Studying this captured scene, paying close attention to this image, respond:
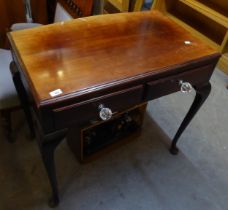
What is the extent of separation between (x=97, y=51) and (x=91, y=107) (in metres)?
0.24

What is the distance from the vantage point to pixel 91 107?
0.82 metres

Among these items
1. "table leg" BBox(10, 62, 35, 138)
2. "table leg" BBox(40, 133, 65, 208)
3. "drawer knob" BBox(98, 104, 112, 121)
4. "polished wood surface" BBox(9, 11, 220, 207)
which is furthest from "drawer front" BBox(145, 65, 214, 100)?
"table leg" BBox(10, 62, 35, 138)

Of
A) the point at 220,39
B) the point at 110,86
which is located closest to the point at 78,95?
the point at 110,86

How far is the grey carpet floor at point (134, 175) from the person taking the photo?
1.23 m

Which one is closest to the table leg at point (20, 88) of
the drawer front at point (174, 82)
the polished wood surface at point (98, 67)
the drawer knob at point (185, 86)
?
the polished wood surface at point (98, 67)

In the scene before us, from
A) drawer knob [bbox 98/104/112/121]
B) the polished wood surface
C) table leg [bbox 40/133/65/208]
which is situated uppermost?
the polished wood surface

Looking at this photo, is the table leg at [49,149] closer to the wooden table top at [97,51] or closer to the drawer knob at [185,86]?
the wooden table top at [97,51]

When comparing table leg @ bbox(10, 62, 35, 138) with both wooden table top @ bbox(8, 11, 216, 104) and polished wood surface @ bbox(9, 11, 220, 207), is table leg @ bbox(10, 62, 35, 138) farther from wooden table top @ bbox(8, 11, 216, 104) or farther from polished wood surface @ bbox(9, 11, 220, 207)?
wooden table top @ bbox(8, 11, 216, 104)

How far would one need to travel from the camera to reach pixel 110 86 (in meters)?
0.80

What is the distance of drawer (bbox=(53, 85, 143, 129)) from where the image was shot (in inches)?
30.6

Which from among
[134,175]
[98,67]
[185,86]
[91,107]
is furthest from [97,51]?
[134,175]

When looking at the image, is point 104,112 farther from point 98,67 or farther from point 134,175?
point 134,175

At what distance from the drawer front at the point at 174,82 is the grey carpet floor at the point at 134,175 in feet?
1.90

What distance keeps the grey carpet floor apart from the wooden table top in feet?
2.32
